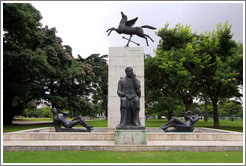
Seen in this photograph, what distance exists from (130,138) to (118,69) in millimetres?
6791

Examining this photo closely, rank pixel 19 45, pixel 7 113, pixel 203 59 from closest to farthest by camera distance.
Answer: pixel 19 45 → pixel 203 59 → pixel 7 113

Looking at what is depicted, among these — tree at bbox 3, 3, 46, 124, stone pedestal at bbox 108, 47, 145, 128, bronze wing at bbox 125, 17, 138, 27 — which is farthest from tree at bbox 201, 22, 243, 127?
tree at bbox 3, 3, 46, 124

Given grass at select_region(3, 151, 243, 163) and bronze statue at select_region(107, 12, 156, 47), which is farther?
bronze statue at select_region(107, 12, 156, 47)

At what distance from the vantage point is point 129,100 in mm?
Result: 8672

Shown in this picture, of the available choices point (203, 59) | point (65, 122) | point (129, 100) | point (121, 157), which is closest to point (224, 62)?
point (203, 59)

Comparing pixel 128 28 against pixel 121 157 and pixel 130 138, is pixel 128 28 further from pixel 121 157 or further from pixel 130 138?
pixel 121 157

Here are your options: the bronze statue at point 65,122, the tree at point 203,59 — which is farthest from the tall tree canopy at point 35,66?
the tree at point 203,59

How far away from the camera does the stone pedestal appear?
14.0 metres

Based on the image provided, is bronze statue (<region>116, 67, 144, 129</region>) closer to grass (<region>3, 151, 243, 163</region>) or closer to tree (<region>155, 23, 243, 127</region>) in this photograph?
grass (<region>3, 151, 243, 163</region>)

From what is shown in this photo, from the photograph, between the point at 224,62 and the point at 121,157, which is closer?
the point at 121,157

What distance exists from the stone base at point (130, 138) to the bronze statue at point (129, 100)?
0.41 meters

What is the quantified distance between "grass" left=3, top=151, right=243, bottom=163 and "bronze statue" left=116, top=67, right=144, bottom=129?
167 cm

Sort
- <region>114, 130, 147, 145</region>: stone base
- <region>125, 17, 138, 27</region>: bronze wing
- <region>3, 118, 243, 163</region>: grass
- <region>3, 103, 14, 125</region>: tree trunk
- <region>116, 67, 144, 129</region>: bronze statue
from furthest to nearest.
Answer: <region>3, 103, 14, 125</region>: tree trunk → <region>125, 17, 138, 27</region>: bronze wing → <region>116, 67, 144, 129</region>: bronze statue → <region>114, 130, 147, 145</region>: stone base → <region>3, 118, 243, 163</region>: grass

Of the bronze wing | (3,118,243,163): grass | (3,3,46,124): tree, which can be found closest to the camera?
(3,118,243,163): grass
